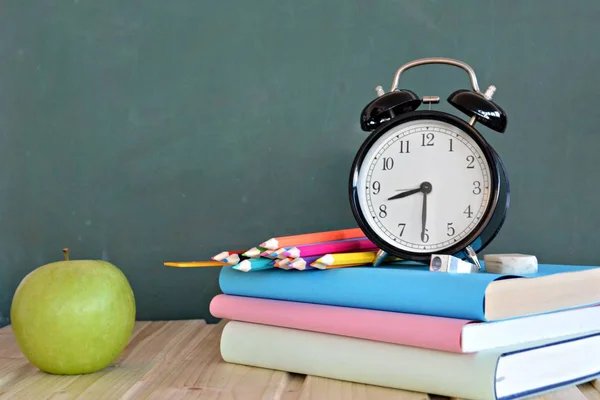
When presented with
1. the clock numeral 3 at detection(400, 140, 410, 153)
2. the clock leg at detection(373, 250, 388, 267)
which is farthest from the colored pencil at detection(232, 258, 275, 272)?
the clock numeral 3 at detection(400, 140, 410, 153)

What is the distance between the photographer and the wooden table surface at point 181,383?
83cm

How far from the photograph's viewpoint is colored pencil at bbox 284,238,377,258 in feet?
2.95

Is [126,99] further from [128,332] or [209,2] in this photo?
A: [128,332]

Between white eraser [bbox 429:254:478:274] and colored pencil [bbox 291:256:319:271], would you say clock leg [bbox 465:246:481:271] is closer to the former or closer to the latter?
white eraser [bbox 429:254:478:274]

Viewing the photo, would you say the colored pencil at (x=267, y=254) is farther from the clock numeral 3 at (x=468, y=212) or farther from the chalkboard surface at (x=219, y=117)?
the chalkboard surface at (x=219, y=117)

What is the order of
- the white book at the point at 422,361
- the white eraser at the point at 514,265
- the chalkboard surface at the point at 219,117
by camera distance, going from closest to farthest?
the white book at the point at 422,361, the white eraser at the point at 514,265, the chalkboard surface at the point at 219,117

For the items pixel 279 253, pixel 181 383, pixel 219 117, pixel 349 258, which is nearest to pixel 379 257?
pixel 349 258

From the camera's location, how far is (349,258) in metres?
0.92

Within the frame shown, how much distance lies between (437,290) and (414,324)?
0.05 m

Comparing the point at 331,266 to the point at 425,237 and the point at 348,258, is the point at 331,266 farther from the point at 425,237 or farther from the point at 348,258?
the point at 425,237

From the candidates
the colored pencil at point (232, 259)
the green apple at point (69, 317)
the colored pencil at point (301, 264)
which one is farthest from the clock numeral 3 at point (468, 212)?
the green apple at point (69, 317)

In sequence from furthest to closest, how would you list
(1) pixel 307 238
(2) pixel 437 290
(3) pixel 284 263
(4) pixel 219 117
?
(4) pixel 219 117 → (1) pixel 307 238 → (3) pixel 284 263 → (2) pixel 437 290

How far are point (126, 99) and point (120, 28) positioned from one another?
0.49 feet

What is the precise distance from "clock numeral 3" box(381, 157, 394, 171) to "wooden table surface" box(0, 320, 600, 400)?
0.32m
